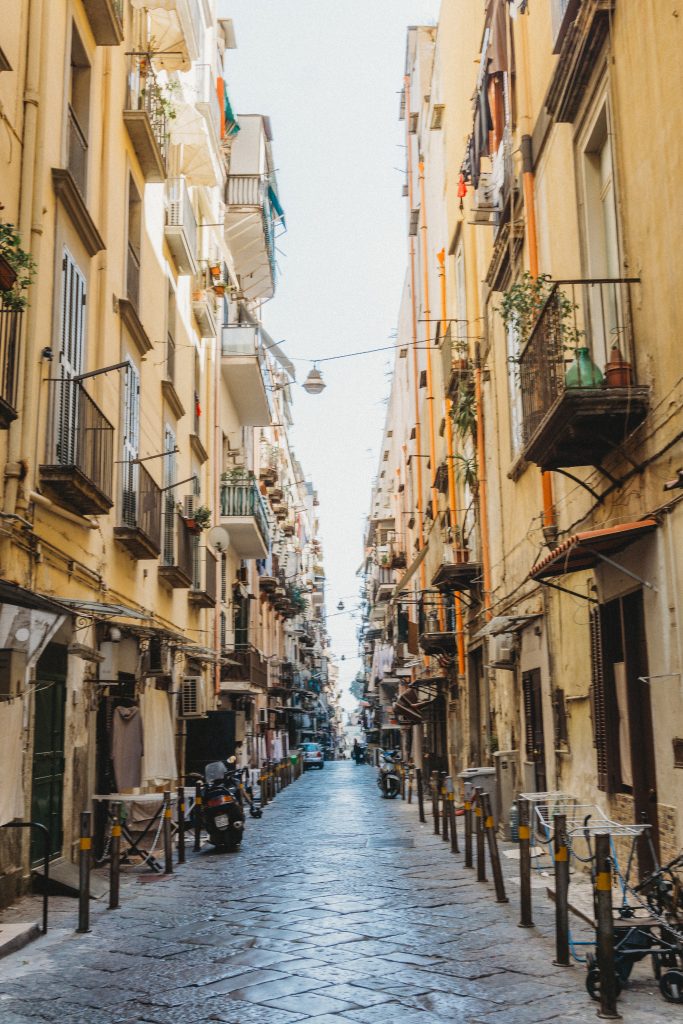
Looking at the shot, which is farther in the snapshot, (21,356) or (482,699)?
(482,699)

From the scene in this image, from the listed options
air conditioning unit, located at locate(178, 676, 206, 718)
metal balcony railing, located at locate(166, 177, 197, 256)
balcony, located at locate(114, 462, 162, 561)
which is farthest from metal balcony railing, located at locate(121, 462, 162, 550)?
metal balcony railing, located at locate(166, 177, 197, 256)

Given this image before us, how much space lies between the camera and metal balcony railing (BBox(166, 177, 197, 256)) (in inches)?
Result: 793

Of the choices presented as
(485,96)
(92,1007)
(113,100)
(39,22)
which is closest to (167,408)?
(113,100)

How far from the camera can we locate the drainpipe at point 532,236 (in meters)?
12.7

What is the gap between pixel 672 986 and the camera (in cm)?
638

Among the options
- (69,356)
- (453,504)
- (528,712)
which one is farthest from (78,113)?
(453,504)

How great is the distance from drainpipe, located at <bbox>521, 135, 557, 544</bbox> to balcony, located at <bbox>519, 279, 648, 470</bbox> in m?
2.00

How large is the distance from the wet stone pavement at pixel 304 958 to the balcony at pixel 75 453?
404 cm

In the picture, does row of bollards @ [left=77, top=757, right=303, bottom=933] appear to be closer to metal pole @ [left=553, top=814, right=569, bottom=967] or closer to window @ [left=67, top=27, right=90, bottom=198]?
metal pole @ [left=553, top=814, right=569, bottom=967]

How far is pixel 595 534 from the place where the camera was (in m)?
8.38

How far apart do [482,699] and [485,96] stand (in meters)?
10.5

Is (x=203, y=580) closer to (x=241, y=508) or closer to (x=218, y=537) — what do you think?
(x=218, y=537)

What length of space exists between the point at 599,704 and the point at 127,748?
6677 mm

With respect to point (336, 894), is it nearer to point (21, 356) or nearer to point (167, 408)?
point (21, 356)
